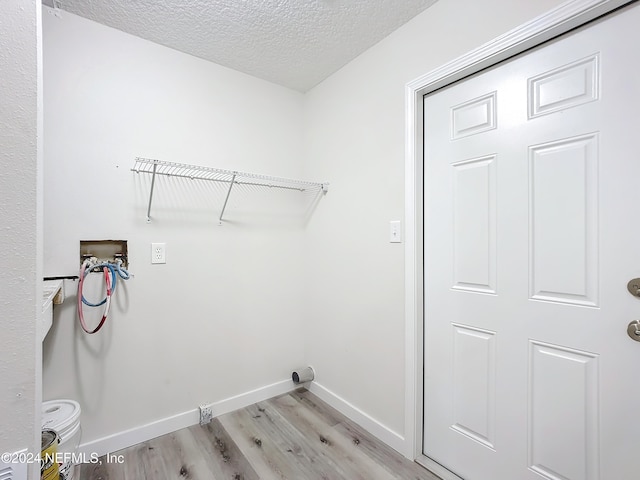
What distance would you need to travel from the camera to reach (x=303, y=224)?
2543 millimetres

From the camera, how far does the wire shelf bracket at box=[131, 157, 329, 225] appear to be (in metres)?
1.78

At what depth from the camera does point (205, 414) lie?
1978mm

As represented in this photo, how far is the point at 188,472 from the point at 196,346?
0.68m

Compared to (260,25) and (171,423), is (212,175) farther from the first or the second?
(171,423)

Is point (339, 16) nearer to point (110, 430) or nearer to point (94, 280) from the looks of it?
point (94, 280)

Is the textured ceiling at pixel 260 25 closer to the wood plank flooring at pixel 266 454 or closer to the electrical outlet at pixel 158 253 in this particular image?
the electrical outlet at pixel 158 253

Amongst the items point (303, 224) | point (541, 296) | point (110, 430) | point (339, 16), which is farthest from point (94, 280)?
point (541, 296)

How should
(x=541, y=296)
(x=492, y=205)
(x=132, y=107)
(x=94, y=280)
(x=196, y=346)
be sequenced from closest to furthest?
(x=541, y=296)
(x=492, y=205)
(x=94, y=280)
(x=132, y=107)
(x=196, y=346)

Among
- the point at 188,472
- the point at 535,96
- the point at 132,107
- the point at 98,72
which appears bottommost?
the point at 188,472

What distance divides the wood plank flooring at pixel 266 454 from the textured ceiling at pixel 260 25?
7.90 feet

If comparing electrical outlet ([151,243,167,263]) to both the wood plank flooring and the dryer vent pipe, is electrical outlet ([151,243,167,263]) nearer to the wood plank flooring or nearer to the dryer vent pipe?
the wood plank flooring

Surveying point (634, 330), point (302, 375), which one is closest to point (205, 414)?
point (302, 375)

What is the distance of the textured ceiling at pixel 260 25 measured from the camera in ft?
5.18

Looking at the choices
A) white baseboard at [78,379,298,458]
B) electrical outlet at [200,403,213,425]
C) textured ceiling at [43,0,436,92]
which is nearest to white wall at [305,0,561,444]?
textured ceiling at [43,0,436,92]
